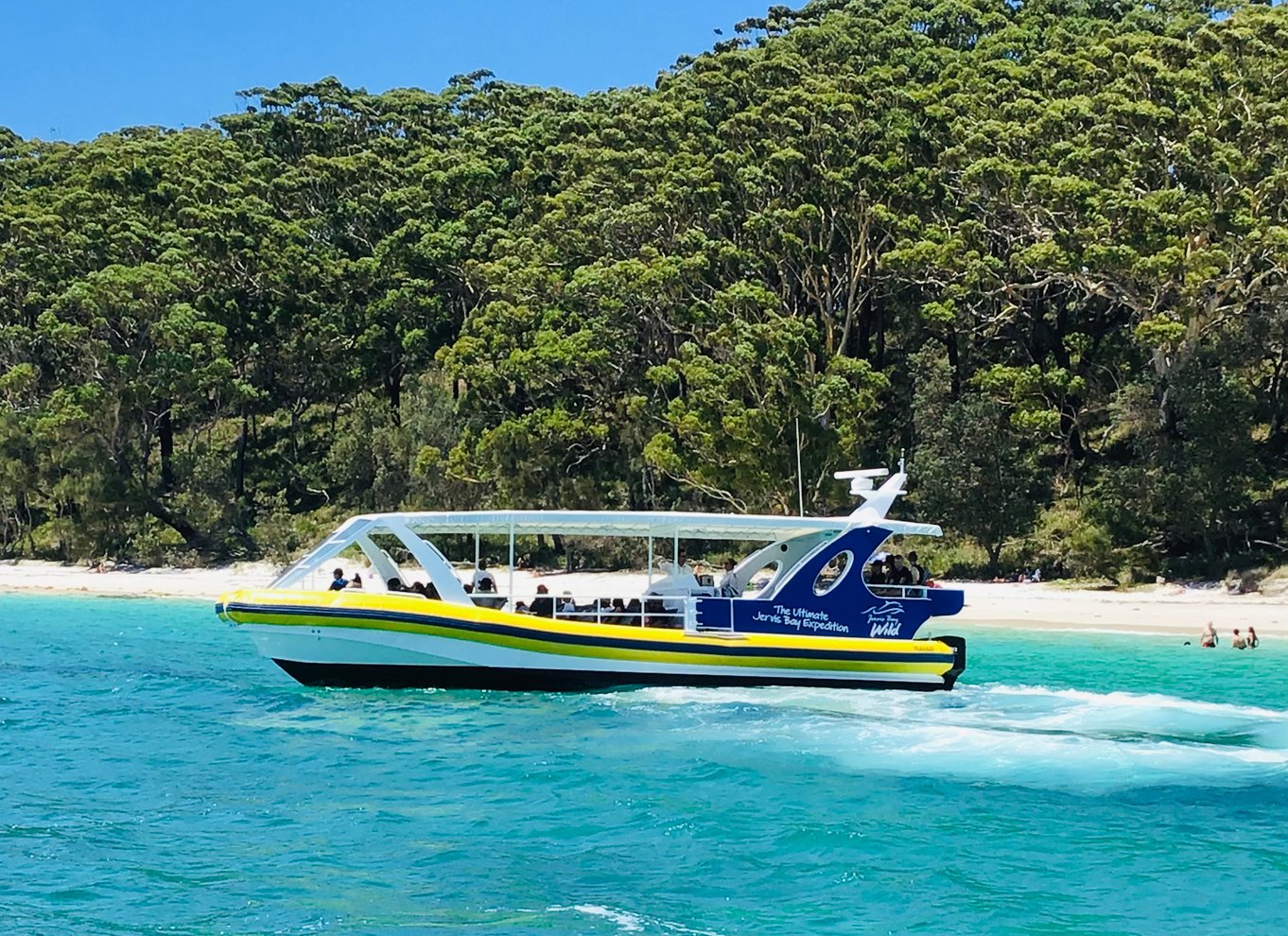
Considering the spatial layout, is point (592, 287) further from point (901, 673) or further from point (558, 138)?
point (901, 673)

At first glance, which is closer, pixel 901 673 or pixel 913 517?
pixel 901 673

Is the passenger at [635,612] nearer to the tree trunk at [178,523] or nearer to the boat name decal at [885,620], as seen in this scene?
the boat name decal at [885,620]

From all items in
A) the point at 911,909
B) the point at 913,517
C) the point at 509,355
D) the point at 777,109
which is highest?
the point at 777,109

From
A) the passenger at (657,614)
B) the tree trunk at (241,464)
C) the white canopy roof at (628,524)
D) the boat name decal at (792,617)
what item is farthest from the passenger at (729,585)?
the tree trunk at (241,464)

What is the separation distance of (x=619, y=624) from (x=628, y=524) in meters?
1.79

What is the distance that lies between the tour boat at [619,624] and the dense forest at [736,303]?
18.4 m

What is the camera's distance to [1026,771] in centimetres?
1694

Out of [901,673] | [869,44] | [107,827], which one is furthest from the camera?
[869,44]

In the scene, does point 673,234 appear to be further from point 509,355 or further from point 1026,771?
point 1026,771

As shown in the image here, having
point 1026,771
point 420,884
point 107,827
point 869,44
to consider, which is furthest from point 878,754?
point 869,44

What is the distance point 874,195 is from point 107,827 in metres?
37.7

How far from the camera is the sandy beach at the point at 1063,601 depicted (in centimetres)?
3391

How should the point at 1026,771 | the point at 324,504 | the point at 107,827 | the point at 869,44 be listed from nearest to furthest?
the point at 107,827 → the point at 1026,771 → the point at 869,44 → the point at 324,504

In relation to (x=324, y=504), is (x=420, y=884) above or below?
below
